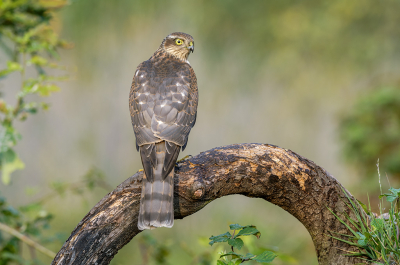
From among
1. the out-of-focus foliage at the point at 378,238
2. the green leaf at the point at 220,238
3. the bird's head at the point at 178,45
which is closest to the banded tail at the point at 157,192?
the green leaf at the point at 220,238

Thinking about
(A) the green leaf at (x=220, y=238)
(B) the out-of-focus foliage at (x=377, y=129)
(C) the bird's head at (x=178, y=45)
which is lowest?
(A) the green leaf at (x=220, y=238)

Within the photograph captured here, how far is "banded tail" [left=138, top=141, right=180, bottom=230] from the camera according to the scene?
5.37 ft

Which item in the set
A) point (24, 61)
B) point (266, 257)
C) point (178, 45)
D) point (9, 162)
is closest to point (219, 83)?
point (178, 45)

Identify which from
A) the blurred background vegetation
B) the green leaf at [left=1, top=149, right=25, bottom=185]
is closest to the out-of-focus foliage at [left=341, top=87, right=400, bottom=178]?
the blurred background vegetation

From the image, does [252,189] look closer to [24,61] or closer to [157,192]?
[157,192]

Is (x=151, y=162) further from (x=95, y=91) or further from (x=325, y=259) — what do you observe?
(x=95, y=91)

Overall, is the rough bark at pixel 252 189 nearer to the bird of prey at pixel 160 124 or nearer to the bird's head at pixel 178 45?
the bird of prey at pixel 160 124

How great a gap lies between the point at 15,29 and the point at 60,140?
3.48 meters

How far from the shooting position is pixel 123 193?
67.4 inches

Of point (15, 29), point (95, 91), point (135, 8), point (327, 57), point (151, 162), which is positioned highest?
point (135, 8)

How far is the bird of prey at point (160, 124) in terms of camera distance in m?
1.69

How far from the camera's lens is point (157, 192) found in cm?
169

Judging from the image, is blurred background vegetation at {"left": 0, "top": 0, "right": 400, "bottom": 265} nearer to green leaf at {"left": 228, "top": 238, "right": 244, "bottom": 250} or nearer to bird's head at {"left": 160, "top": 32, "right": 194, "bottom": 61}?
bird's head at {"left": 160, "top": 32, "right": 194, "bottom": 61}

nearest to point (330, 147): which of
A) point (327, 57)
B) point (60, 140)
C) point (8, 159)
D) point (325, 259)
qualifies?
point (327, 57)
